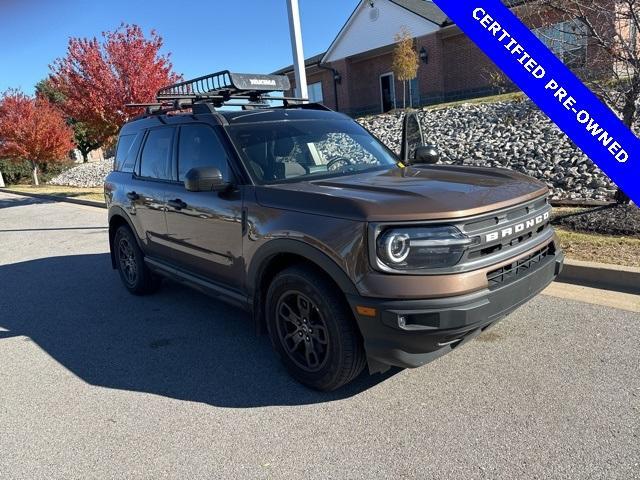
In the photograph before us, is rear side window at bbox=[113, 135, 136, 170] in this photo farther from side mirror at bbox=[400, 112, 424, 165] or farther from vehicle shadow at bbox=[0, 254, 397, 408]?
side mirror at bbox=[400, 112, 424, 165]

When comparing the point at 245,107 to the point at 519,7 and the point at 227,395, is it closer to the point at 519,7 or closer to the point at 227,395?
the point at 227,395

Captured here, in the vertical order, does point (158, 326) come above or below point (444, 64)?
below

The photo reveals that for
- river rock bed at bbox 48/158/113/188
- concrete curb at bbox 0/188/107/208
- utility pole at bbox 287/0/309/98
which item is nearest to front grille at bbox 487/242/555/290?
utility pole at bbox 287/0/309/98

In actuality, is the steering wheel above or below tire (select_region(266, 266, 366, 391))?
above

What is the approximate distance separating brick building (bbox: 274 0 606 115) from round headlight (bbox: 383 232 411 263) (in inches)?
659

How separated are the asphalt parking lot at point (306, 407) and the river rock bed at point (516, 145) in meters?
4.02

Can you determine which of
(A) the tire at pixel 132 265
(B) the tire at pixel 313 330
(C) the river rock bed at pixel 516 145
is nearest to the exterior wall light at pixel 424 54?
(C) the river rock bed at pixel 516 145

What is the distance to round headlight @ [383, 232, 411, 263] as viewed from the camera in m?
2.76

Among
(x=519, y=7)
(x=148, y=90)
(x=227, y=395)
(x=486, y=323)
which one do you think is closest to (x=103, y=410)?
(x=227, y=395)

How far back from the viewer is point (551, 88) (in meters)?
4.38

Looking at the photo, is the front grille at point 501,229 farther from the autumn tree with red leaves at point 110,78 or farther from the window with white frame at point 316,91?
the window with white frame at point 316,91

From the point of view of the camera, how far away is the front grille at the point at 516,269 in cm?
291

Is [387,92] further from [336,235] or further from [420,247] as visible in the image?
[420,247]

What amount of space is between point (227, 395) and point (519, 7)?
5.94 m
